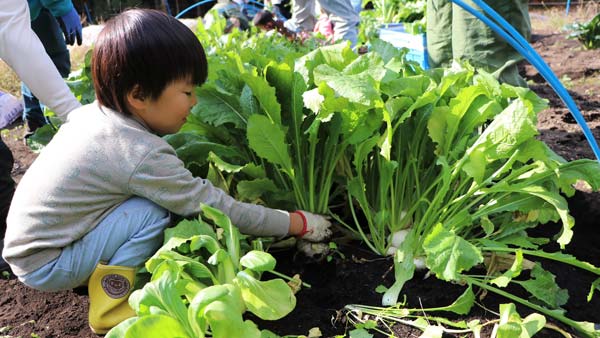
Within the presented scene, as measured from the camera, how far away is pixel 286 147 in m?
1.80

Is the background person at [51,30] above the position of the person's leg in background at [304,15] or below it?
above

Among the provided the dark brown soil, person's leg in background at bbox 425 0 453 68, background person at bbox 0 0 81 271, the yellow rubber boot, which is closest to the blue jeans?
the yellow rubber boot

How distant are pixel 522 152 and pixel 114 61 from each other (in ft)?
Result: 3.93

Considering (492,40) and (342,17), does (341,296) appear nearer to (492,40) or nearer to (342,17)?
(492,40)

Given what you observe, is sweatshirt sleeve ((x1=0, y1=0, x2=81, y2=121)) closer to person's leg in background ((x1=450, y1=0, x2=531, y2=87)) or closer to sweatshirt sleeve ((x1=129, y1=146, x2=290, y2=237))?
A: sweatshirt sleeve ((x1=129, y1=146, x2=290, y2=237))

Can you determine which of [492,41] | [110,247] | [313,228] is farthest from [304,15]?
[110,247]

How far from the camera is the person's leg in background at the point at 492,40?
274 centimetres

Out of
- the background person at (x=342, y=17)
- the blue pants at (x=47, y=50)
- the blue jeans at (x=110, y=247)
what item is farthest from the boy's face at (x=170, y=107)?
the background person at (x=342, y=17)

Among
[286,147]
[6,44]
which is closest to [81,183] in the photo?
[286,147]

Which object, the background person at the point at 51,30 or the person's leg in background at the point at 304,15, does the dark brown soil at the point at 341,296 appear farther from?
the person's leg in background at the point at 304,15

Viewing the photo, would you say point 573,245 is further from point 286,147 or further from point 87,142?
point 87,142

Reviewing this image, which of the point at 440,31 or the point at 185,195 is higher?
the point at 185,195

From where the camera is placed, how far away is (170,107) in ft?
5.40

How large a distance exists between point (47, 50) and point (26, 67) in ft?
3.82
